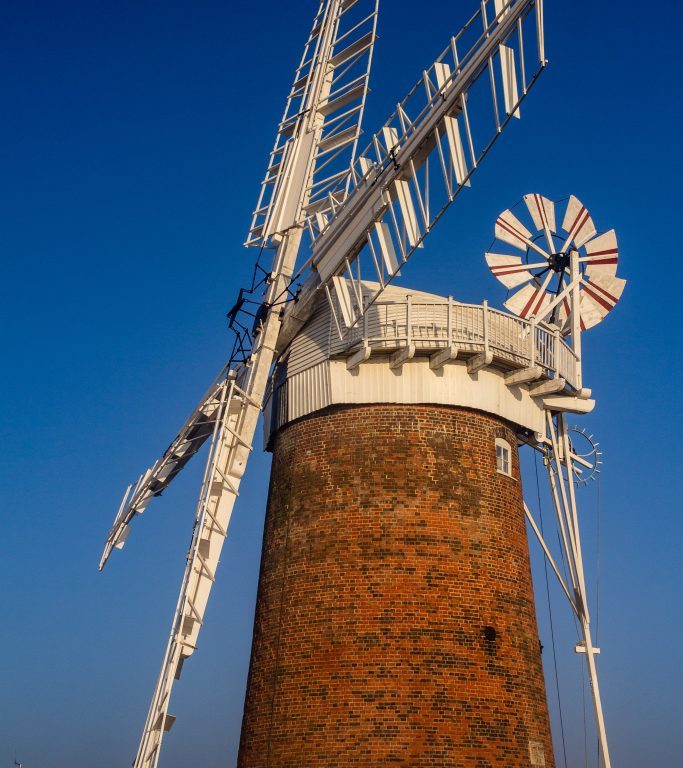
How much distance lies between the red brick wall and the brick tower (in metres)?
0.03

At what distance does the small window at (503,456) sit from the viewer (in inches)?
936

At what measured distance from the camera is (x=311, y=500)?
2317 centimetres

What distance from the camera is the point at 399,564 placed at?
21.7 meters

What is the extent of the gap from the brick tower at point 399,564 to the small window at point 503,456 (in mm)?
38

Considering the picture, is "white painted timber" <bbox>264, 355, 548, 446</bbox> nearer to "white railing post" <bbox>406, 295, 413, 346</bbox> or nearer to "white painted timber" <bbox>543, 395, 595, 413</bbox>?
"white railing post" <bbox>406, 295, 413, 346</bbox>

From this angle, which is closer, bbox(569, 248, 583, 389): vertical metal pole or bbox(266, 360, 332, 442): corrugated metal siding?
bbox(266, 360, 332, 442): corrugated metal siding

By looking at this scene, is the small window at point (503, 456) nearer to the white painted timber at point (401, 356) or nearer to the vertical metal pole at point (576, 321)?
the vertical metal pole at point (576, 321)

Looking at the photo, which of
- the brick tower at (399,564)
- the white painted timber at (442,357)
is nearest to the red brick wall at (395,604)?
the brick tower at (399,564)

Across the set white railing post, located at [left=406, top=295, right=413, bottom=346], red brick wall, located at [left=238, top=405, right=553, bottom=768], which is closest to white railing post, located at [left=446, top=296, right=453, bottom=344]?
white railing post, located at [left=406, top=295, right=413, bottom=346]

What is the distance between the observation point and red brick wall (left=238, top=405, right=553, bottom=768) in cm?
2062

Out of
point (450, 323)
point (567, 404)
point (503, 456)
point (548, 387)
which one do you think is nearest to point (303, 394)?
point (450, 323)

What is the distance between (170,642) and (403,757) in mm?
5606

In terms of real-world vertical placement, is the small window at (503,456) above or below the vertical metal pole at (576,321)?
below

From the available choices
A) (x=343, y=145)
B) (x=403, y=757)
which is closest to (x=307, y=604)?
(x=403, y=757)
